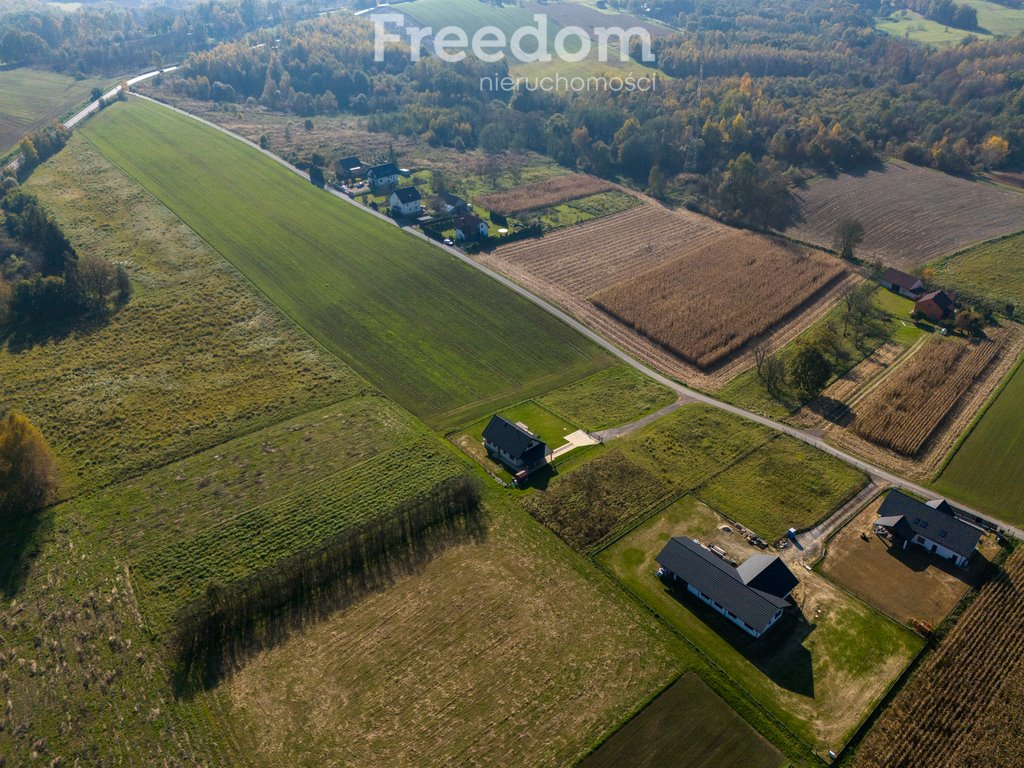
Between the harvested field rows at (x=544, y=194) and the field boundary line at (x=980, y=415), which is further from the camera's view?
the harvested field rows at (x=544, y=194)

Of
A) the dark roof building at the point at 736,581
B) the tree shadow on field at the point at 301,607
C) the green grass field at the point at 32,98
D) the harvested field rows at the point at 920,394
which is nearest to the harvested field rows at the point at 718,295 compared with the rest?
the harvested field rows at the point at 920,394

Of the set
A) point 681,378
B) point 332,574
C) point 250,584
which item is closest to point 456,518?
point 332,574

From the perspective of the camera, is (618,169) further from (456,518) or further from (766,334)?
(456,518)

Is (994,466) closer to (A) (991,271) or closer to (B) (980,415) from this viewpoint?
(B) (980,415)

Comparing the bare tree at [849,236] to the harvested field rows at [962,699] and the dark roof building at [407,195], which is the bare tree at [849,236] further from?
the dark roof building at [407,195]

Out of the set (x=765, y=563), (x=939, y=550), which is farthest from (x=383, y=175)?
(x=939, y=550)
